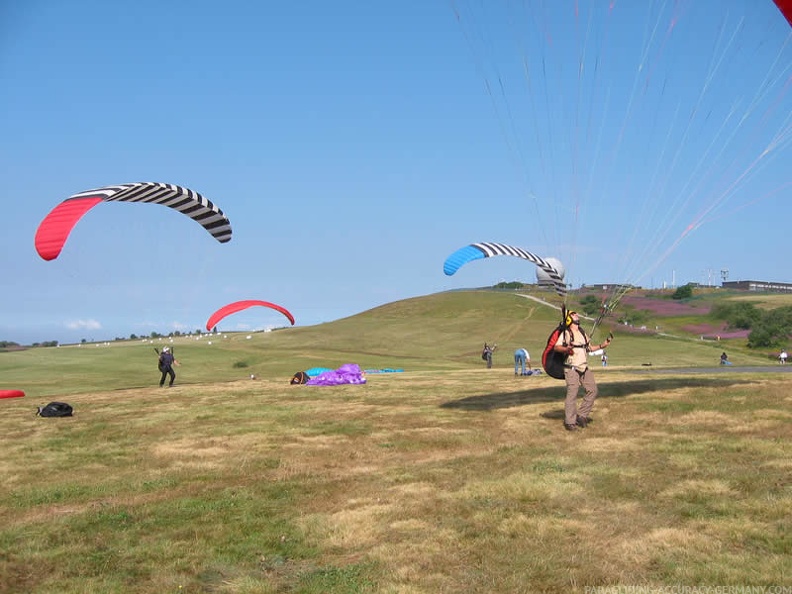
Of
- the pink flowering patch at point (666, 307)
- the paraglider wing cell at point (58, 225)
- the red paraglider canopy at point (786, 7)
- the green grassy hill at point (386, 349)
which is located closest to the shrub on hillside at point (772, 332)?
the green grassy hill at point (386, 349)

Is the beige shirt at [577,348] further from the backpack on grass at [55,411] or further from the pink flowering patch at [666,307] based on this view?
the pink flowering patch at [666,307]

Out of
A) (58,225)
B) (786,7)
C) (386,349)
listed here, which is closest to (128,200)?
(58,225)

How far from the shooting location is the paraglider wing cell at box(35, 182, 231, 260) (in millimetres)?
19578

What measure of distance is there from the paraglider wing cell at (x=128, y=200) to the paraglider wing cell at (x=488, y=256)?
10004mm

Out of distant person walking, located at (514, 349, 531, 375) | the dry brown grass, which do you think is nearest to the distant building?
distant person walking, located at (514, 349, 531, 375)

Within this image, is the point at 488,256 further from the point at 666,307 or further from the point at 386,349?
the point at 666,307

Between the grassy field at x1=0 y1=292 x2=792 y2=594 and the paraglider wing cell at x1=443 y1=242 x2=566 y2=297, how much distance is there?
3.86 m

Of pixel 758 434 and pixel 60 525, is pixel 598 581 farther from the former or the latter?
pixel 758 434

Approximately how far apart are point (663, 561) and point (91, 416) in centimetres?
1945

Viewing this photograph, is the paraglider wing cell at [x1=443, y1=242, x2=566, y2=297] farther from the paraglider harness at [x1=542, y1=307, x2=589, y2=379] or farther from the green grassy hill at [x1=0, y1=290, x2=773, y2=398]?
the green grassy hill at [x1=0, y1=290, x2=773, y2=398]

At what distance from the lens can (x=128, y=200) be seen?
2320 cm

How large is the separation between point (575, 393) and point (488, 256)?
17.8ft

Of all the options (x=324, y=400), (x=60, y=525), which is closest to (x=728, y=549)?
(x=60, y=525)

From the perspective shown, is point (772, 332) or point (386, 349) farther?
point (386, 349)
